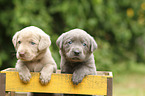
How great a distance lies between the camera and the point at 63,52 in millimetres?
3182

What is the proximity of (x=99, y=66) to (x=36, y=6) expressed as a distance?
3066 millimetres

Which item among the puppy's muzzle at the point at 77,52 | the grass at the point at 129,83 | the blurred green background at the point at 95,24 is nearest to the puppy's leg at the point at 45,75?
Result: the puppy's muzzle at the point at 77,52

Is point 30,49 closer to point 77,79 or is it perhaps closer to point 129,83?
point 77,79

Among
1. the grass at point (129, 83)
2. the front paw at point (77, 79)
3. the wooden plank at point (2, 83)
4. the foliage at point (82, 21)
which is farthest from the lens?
the grass at point (129, 83)

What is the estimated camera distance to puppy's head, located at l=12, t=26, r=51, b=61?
301 centimetres

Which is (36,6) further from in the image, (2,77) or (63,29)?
(2,77)

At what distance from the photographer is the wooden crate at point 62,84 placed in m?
3.12

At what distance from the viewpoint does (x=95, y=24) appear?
7340 millimetres

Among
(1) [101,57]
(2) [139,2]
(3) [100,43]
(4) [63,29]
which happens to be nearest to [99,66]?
(1) [101,57]

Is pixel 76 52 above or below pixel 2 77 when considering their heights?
above

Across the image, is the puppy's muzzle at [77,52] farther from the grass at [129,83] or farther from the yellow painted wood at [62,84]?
the grass at [129,83]

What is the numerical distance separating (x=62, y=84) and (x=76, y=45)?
59 centimetres

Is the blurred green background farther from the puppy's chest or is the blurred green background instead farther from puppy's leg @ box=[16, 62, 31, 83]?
puppy's leg @ box=[16, 62, 31, 83]

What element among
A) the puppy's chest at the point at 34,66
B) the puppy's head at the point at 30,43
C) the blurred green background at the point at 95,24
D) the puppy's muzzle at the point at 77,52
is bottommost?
the puppy's chest at the point at 34,66
